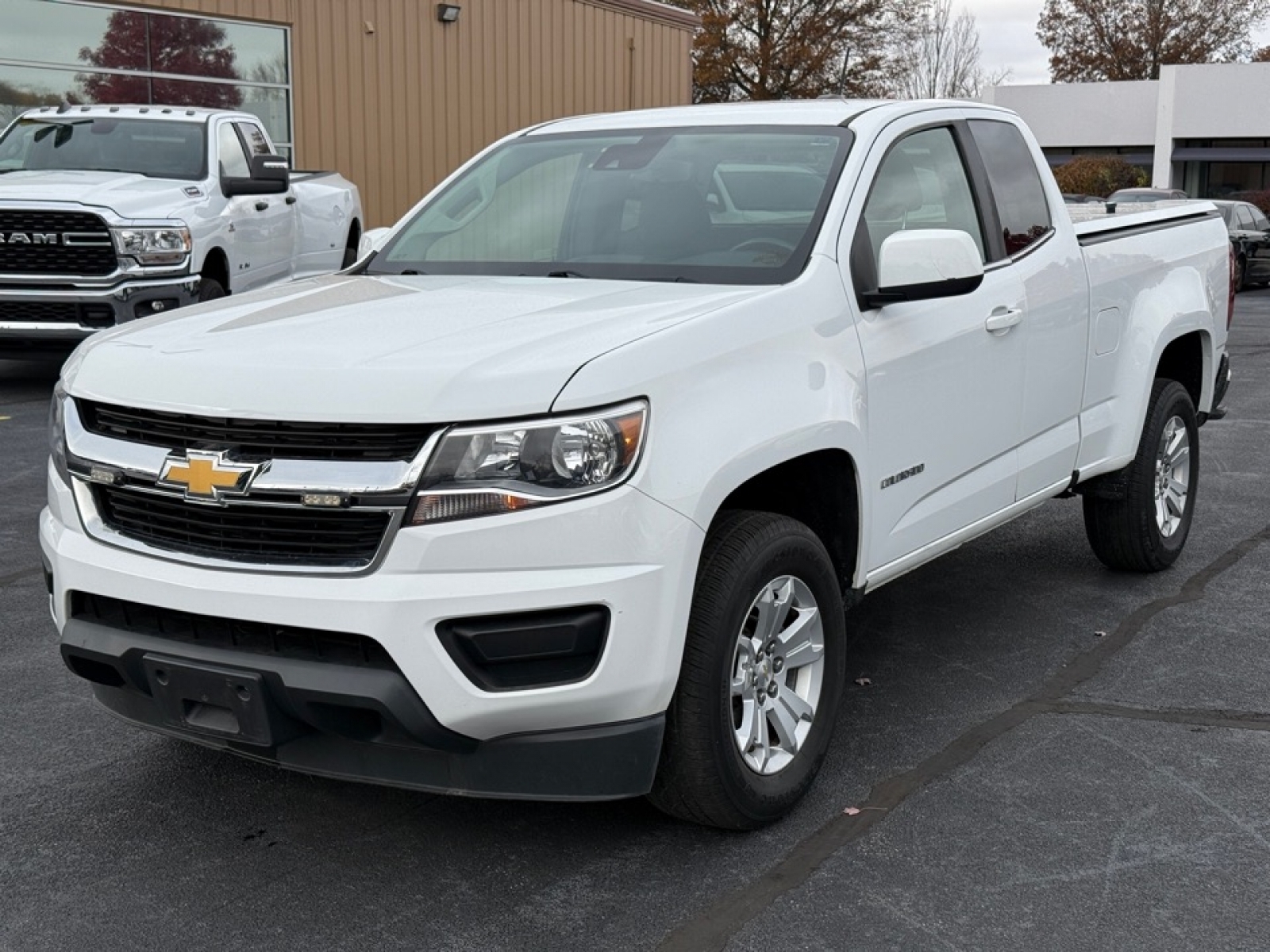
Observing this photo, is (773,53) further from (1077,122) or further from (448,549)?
(448,549)

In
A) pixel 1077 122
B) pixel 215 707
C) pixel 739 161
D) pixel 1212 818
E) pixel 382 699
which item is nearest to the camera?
pixel 382 699

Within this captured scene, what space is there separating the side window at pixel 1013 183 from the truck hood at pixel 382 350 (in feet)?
5.22

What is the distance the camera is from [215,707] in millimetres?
3406

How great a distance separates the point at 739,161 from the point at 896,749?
1.81 metres

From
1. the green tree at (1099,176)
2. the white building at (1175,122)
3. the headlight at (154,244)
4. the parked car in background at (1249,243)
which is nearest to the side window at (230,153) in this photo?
the headlight at (154,244)

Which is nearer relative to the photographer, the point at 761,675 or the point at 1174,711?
the point at 761,675

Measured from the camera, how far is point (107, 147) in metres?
11.8

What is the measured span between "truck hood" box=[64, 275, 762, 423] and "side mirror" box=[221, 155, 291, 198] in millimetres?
Result: 7703

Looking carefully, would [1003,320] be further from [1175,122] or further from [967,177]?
[1175,122]

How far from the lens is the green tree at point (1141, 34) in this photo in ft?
233

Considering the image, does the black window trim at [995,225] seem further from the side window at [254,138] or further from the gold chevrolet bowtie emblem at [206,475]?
the side window at [254,138]

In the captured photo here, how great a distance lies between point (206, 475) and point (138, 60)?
15.3m

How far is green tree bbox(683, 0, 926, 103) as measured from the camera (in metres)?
52.3

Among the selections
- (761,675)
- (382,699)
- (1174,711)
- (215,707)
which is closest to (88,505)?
(215,707)
